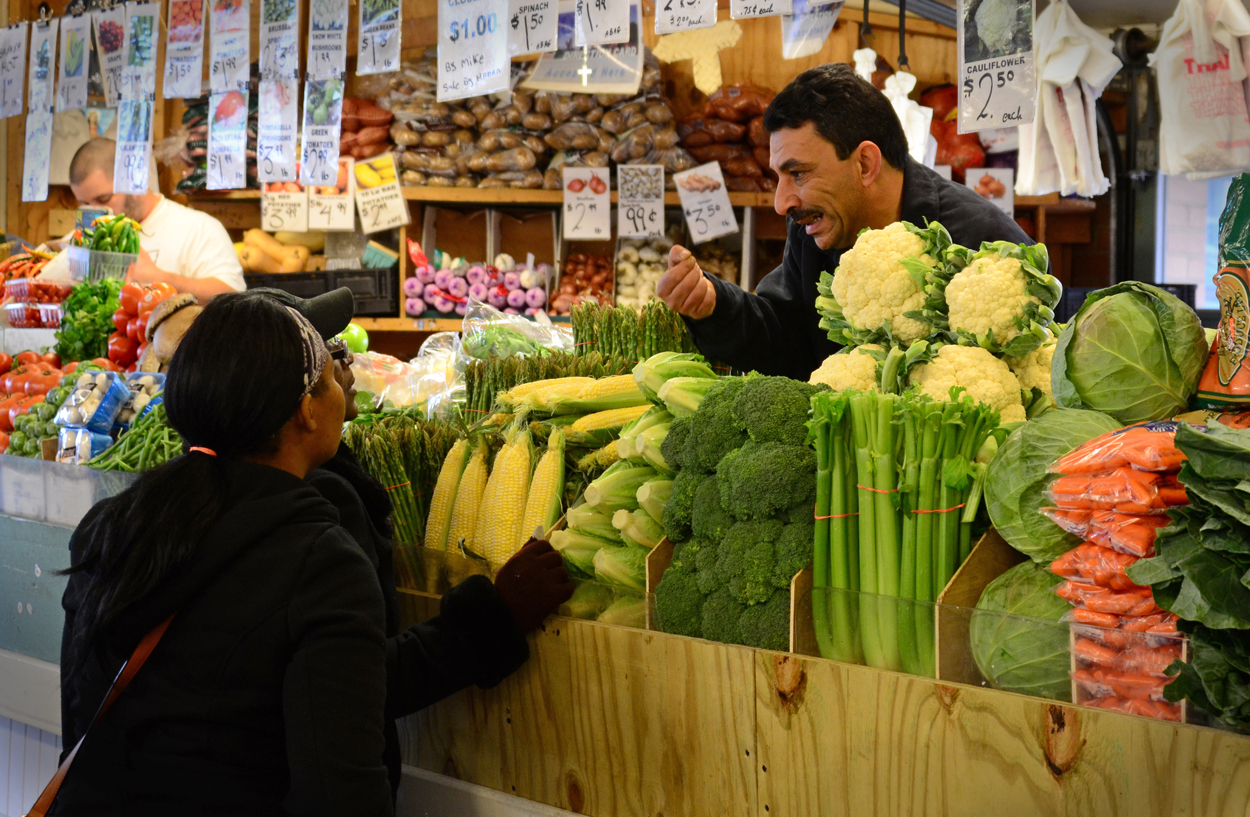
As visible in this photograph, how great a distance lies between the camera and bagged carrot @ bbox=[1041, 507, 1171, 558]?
125cm

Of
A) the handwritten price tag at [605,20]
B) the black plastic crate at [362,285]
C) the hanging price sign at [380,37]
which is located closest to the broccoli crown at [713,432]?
the handwritten price tag at [605,20]

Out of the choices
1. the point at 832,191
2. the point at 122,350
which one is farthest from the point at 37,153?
the point at 832,191

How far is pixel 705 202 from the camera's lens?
537 centimetres

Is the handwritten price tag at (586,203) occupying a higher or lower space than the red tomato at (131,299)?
higher

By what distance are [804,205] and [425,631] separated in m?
1.56

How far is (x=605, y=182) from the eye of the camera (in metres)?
5.40

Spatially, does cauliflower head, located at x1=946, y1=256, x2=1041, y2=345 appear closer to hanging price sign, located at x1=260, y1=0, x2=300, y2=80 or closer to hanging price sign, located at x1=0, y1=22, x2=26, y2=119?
hanging price sign, located at x1=260, y1=0, x2=300, y2=80

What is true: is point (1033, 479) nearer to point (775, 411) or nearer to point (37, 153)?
point (775, 411)

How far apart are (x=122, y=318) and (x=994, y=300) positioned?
3.33 m

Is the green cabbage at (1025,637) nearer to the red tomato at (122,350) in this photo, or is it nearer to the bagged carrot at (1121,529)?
the bagged carrot at (1121,529)

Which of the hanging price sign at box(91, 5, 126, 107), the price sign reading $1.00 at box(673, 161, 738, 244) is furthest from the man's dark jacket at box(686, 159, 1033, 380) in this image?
the hanging price sign at box(91, 5, 126, 107)

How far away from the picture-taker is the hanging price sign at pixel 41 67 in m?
5.51

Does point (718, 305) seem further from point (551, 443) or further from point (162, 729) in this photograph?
point (162, 729)

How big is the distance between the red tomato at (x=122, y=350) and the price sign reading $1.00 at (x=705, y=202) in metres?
2.72
